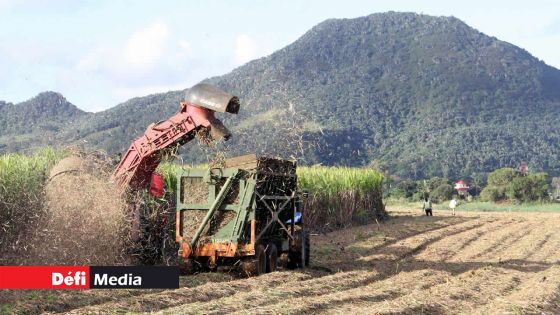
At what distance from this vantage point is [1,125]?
93.2m

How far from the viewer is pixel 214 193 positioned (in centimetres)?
1426


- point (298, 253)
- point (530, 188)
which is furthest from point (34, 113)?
point (298, 253)

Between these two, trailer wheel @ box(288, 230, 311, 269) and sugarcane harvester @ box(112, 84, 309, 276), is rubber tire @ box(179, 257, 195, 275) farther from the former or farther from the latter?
trailer wheel @ box(288, 230, 311, 269)

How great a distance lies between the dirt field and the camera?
10883 mm

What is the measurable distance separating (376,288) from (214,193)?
3278 millimetres

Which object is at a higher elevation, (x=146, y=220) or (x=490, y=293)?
(x=146, y=220)

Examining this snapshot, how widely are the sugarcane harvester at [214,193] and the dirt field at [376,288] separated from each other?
1.62 ft

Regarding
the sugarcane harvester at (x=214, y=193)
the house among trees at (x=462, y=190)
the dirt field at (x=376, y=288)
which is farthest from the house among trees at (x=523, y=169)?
the sugarcane harvester at (x=214, y=193)

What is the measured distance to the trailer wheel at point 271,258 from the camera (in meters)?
14.9

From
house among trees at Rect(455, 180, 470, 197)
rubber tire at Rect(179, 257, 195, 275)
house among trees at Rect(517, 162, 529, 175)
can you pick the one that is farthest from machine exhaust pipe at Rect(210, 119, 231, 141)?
house among trees at Rect(455, 180, 470, 197)

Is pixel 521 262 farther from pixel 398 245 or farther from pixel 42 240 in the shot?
pixel 42 240

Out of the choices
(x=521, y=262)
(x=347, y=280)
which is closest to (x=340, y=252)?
(x=521, y=262)

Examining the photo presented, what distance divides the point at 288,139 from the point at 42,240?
5.19 meters

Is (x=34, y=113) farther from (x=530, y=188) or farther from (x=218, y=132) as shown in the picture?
(x=218, y=132)
